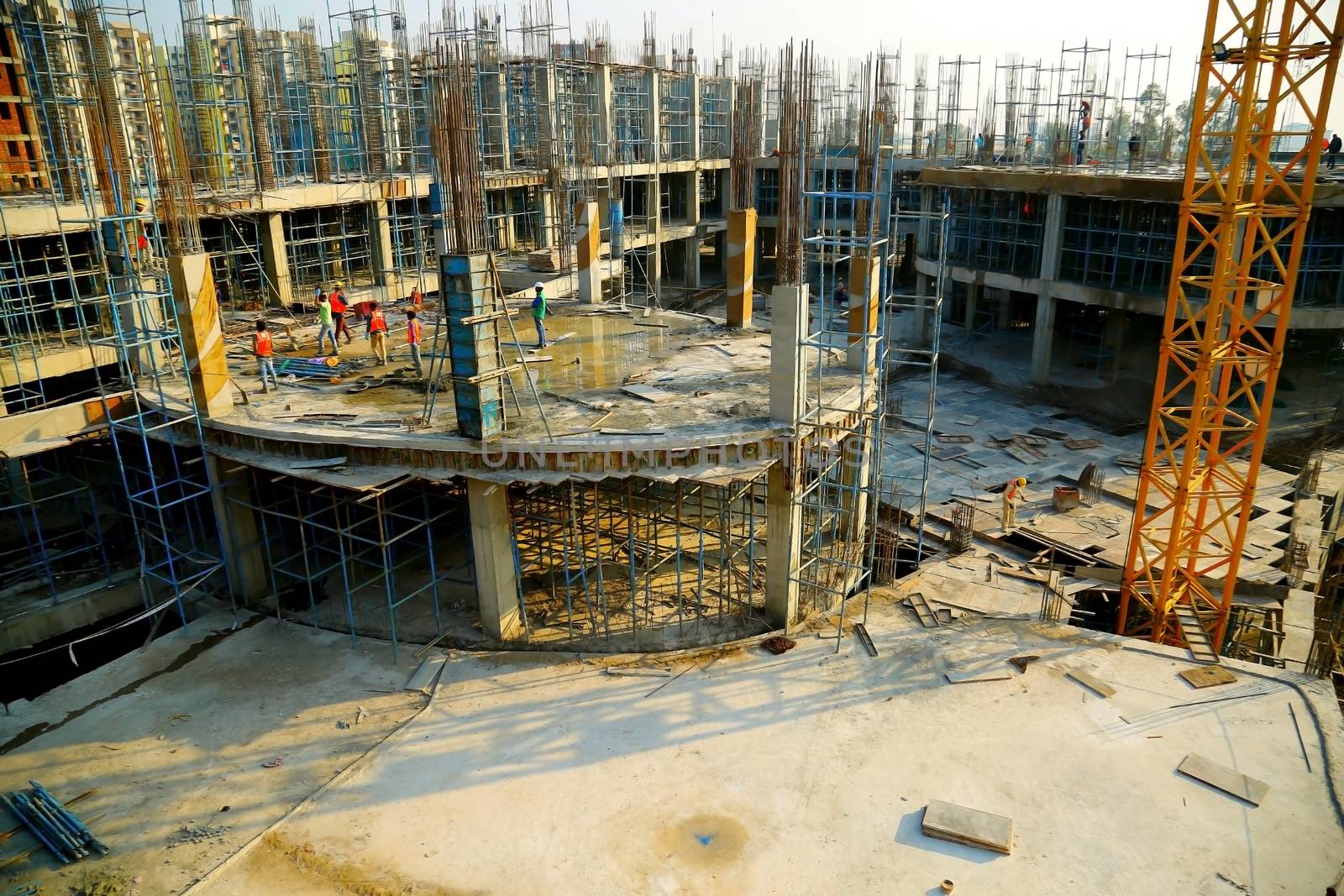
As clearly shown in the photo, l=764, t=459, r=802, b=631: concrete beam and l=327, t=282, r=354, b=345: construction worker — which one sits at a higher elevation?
l=327, t=282, r=354, b=345: construction worker

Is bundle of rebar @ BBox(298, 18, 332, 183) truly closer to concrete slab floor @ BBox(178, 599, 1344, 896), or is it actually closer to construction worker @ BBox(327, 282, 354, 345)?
construction worker @ BBox(327, 282, 354, 345)

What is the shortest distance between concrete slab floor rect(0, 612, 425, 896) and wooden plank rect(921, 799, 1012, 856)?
8.18 metres

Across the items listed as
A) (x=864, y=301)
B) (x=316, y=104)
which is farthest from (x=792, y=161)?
(x=316, y=104)

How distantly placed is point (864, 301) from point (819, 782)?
375 inches

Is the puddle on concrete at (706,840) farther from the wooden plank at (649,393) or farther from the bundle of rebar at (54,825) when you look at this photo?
the wooden plank at (649,393)

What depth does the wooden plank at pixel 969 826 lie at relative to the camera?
1183 centimetres

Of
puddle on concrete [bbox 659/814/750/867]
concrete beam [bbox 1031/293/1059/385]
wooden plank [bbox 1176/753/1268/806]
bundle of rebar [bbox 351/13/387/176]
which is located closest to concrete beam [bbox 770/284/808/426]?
puddle on concrete [bbox 659/814/750/867]

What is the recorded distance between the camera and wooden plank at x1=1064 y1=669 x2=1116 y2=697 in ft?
49.0

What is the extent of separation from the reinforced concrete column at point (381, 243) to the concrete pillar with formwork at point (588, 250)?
779 cm

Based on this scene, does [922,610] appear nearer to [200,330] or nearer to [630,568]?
[630,568]

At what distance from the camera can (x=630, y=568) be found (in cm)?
1733

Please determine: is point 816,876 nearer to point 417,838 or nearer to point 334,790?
point 417,838

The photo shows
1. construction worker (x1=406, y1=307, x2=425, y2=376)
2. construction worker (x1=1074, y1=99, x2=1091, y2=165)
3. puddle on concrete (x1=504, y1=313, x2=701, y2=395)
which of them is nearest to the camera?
puddle on concrete (x1=504, y1=313, x2=701, y2=395)

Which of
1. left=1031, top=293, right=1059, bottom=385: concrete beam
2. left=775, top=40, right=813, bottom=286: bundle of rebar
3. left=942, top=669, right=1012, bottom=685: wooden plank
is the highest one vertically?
left=775, top=40, right=813, bottom=286: bundle of rebar
